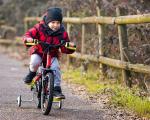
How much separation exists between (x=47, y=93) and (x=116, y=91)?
6.39 feet

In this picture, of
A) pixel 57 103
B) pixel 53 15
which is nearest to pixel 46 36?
pixel 53 15

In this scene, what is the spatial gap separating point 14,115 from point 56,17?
156cm

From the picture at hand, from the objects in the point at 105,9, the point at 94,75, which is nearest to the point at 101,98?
the point at 94,75

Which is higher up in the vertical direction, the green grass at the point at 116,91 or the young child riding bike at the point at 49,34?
the young child riding bike at the point at 49,34

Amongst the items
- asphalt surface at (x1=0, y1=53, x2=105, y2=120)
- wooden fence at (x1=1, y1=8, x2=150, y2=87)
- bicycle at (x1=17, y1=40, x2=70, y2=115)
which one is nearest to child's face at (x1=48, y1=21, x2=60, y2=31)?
bicycle at (x1=17, y1=40, x2=70, y2=115)

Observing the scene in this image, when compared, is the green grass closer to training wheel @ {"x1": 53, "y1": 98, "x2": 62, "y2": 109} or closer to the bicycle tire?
training wheel @ {"x1": 53, "y1": 98, "x2": 62, "y2": 109}

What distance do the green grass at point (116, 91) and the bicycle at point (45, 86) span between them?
1.03 m

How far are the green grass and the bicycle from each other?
3.38 ft

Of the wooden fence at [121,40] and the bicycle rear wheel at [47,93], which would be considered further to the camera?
the wooden fence at [121,40]

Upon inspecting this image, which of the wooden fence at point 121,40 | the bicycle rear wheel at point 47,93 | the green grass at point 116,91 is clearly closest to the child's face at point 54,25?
the bicycle rear wheel at point 47,93

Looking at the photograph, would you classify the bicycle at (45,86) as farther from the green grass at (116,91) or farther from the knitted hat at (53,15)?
the green grass at (116,91)

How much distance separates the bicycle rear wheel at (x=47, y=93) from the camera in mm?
7527

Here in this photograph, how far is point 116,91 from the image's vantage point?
938 centimetres

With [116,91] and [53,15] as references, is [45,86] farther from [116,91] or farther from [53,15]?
[116,91]
